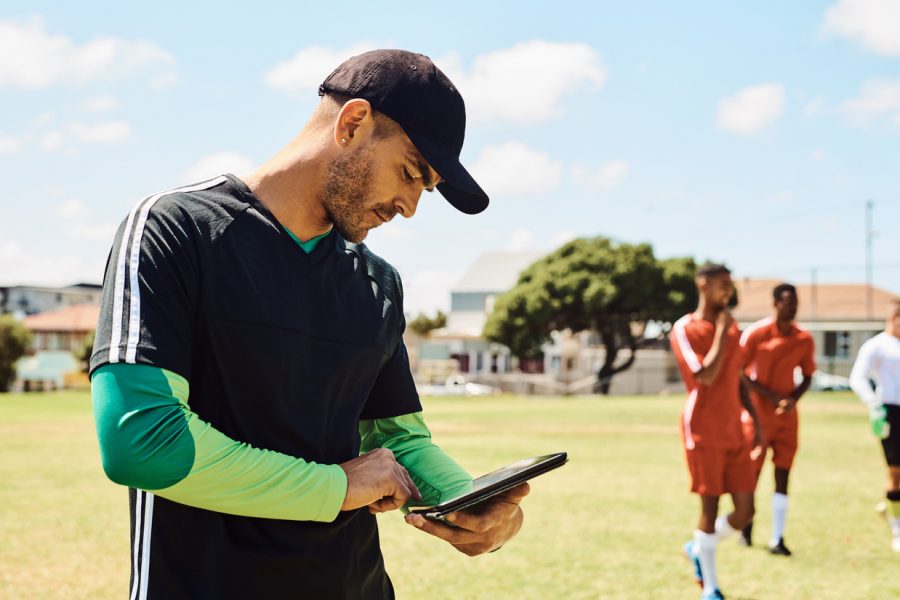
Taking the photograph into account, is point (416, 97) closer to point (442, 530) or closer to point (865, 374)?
point (442, 530)

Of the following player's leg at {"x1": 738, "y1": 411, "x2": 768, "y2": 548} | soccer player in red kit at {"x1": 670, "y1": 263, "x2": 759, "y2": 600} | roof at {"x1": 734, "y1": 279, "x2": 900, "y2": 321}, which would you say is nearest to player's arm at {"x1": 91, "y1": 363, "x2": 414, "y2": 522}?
soccer player in red kit at {"x1": 670, "y1": 263, "x2": 759, "y2": 600}

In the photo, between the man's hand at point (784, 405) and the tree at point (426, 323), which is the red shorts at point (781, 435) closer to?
the man's hand at point (784, 405)

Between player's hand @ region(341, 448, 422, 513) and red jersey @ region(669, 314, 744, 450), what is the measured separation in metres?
5.67

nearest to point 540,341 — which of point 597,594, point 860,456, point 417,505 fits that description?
point 860,456

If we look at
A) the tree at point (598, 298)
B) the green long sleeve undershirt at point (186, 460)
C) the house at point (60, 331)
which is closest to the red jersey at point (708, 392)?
the green long sleeve undershirt at point (186, 460)

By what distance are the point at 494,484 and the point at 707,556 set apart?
18.5 ft

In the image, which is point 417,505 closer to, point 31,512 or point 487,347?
point 31,512

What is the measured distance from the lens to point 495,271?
90.0 metres

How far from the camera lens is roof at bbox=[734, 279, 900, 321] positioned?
2785 inches

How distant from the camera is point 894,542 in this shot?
9.38 m

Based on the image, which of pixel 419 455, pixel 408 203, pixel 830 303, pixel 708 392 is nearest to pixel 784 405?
pixel 708 392

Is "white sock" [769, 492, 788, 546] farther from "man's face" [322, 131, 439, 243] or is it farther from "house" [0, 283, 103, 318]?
"house" [0, 283, 103, 318]

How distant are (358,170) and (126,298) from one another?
2.07ft

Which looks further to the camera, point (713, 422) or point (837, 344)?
point (837, 344)
